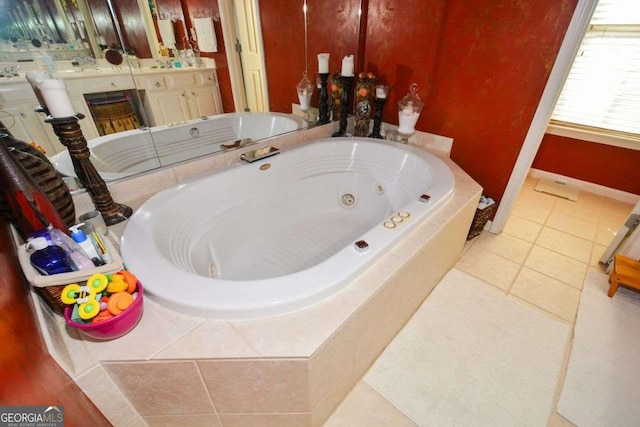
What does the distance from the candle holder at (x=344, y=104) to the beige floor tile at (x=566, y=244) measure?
1.59 m

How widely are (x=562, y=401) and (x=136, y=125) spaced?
2103mm

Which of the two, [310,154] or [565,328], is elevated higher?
[310,154]

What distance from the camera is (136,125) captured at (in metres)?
1.24

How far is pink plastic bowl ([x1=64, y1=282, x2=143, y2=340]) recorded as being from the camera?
614mm

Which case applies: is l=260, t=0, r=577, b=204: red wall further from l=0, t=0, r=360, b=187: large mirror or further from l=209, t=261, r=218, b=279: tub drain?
l=209, t=261, r=218, b=279: tub drain

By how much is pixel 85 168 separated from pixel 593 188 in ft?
12.0

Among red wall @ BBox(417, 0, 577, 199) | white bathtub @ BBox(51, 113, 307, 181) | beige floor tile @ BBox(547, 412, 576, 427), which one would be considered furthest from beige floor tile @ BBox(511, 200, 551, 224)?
white bathtub @ BBox(51, 113, 307, 181)

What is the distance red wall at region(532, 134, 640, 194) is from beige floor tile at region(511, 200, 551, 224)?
660mm

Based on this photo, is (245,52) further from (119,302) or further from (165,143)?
(119,302)

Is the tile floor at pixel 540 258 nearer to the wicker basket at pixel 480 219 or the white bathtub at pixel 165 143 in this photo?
the wicker basket at pixel 480 219

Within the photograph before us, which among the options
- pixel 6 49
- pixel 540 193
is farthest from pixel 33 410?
pixel 540 193

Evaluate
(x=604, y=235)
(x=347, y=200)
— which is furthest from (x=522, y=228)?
(x=347, y=200)

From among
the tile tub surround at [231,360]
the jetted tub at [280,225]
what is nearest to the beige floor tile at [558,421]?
the tile tub surround at [231,360]

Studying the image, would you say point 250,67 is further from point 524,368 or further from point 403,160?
point 524,368
